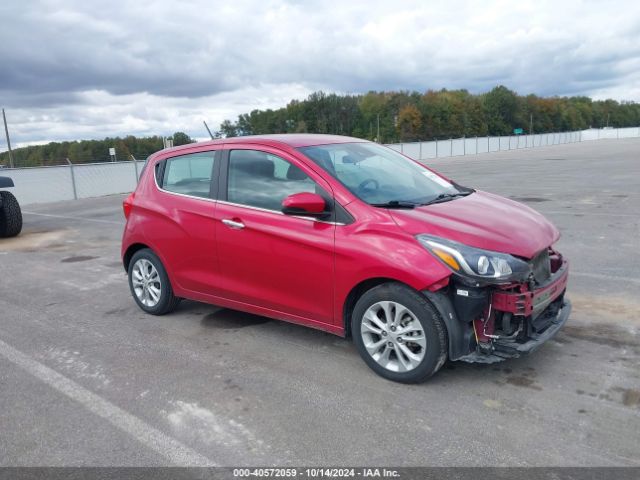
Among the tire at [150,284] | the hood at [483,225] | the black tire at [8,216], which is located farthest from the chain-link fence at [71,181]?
the hood at [483,225]

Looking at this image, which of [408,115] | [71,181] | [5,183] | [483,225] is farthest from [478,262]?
[408,115]

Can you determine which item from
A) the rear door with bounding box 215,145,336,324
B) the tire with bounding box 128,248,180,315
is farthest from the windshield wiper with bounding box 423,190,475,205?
the tire with bounding box 128,248,180,315

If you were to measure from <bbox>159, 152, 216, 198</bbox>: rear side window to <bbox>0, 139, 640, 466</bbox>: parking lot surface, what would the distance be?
4.08 feet

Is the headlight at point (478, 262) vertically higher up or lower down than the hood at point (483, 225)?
lower down

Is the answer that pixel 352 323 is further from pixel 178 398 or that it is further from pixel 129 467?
pixel 129 467

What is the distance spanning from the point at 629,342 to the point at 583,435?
1.61 m

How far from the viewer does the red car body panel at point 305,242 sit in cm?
363

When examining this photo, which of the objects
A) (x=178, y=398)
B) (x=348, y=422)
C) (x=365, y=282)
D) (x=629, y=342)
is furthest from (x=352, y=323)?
(x=629, y=342)

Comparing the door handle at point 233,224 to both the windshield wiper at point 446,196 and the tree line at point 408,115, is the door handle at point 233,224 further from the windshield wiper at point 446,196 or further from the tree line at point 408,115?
the tree line at point 408,115

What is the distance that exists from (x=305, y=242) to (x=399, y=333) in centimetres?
94

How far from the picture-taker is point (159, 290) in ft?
17.7

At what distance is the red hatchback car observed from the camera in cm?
352

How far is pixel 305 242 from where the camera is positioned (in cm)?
404

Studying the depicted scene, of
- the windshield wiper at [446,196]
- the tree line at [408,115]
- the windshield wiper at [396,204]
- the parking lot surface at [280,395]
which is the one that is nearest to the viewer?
the parking lot surface at [280,395]
